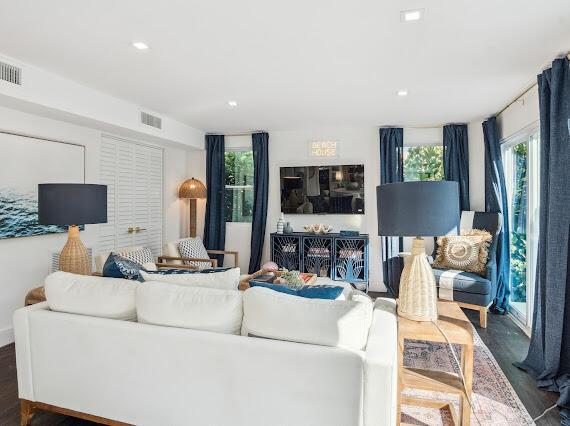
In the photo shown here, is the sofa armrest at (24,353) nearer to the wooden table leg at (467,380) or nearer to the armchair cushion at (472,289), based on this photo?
the wooden table leg at (467,380)

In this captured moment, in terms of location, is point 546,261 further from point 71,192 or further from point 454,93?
point 71,192

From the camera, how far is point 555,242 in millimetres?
2463

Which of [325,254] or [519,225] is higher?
[519,225]

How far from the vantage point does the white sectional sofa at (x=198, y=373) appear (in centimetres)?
152

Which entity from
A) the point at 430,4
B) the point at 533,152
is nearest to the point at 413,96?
the point at 533,152

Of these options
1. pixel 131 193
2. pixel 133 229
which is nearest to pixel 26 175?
pixel 131 193

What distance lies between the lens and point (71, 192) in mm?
2631

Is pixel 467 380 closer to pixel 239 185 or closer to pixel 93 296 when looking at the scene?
pixel 93 296

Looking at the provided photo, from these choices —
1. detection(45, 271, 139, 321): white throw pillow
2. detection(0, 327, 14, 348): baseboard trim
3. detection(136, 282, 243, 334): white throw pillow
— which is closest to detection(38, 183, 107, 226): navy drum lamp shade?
detection(45, 271, 139, 321): white throw pillow

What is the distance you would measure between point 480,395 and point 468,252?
196 centimetres

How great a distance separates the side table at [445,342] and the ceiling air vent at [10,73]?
328cm

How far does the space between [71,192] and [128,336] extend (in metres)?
1.38

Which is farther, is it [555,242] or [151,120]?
[151,120]

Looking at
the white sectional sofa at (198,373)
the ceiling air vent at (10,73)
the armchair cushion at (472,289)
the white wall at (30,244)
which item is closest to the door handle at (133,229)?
the white wall at (30,244)
